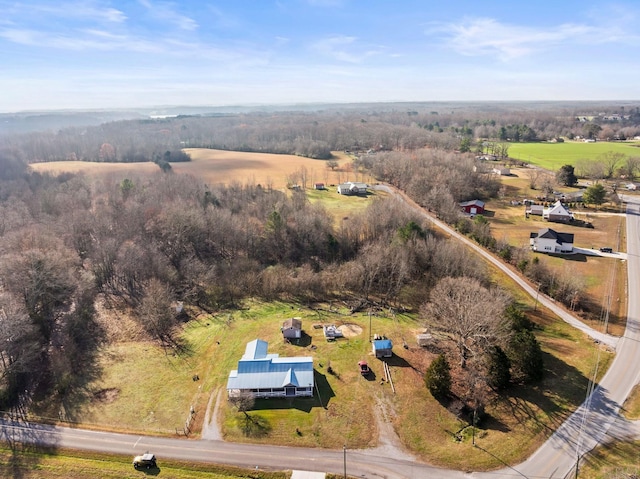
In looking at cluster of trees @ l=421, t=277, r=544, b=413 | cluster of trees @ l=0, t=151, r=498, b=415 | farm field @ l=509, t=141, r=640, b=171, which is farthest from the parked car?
farm field @ l=509, t=141, r=640, b=171

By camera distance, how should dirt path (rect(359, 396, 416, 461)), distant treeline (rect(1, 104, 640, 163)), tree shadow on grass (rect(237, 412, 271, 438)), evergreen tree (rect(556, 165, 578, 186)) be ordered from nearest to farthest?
dirt path (rect(359, 396, 416, 461)), tree shadow on grass (rect(237, 412, 271, 438)), evergreen tree (rect(556, 165, 578, 186)), distant treeline (rect(1, 104, 640, 163))

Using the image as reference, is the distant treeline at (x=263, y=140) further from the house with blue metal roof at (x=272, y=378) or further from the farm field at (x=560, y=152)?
the house with blue metal roof at (x=272, y=378)

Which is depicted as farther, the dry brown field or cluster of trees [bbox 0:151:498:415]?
the dry brown field

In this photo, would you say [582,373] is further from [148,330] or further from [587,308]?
[148,330]

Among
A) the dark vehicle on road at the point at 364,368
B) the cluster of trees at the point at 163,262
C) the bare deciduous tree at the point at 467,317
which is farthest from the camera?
the cluster of trees at the point at 163,262

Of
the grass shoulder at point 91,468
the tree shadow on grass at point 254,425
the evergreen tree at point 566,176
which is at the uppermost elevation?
the evergreen tree at point 566,176

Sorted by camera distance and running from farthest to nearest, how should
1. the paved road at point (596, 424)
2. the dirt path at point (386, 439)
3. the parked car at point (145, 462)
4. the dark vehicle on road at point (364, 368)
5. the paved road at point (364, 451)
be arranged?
1. the dark vehicle on road at point (364, 368)
2. the dirt path at point (386, 439)
3. the parked car at point (145, 462)
4. the paved road at point (596, 424)
5. the paved road at point (364, 451)

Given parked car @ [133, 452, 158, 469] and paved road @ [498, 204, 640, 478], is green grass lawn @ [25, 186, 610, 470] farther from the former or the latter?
parked car @ [133, 452, 158, 469]

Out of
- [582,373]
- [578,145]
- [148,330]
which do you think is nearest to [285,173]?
[148,330]

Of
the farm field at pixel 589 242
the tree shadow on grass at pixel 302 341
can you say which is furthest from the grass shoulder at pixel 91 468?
the farm field at pixel 589 242
